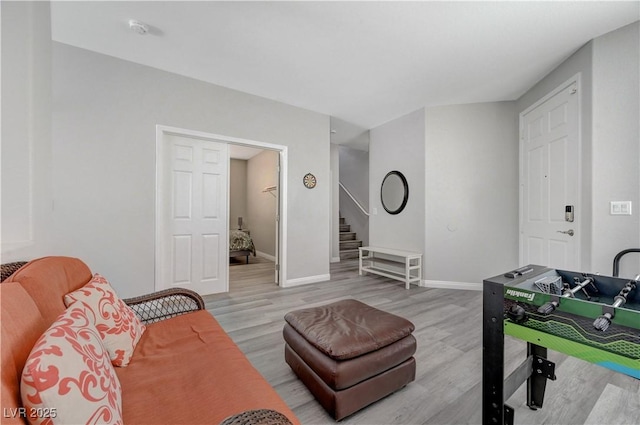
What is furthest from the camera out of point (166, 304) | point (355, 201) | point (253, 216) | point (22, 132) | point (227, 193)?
point (253, 216)

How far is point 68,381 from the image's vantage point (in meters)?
0.61

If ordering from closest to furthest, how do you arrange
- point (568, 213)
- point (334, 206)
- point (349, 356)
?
point (349, 356) < point (568, 213) < point (334, 206)

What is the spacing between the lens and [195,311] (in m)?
1.78

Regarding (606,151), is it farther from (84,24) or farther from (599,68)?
(84,24)

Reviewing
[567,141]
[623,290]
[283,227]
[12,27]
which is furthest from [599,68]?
[12,27]

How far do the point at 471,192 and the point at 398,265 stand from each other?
5.31 ft

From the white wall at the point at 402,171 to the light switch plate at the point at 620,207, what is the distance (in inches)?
80.0

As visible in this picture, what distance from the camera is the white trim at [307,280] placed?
12.8 ft

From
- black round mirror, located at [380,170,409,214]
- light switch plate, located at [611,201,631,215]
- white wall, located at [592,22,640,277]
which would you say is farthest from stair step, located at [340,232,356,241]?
light switch plate, located at [611,201,631,215]

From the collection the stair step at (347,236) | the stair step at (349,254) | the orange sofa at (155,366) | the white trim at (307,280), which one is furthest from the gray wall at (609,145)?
the stair step at (347,236)

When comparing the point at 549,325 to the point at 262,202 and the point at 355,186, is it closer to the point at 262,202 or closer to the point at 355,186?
the point at 262,202

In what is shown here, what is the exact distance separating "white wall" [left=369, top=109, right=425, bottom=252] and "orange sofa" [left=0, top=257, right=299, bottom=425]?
11.5 ft

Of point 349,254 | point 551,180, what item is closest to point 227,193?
point 349,254

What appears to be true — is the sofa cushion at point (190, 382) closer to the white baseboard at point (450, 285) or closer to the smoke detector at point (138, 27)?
the smoke detector at point (138, 27)
